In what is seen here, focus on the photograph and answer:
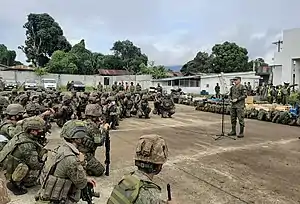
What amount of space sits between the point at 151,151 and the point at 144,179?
0.59 ft

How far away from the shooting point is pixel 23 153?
411 cm

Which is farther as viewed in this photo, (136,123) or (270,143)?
(136,123)

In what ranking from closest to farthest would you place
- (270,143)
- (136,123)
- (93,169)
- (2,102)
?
(93,169)
(2,102)
(270,143)
(136,123)

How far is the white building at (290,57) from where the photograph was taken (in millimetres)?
22891

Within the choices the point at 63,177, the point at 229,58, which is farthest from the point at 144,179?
the point at 229,58

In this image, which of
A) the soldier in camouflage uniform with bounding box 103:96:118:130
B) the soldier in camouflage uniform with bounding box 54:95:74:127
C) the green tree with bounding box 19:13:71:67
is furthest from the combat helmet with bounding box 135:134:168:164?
the green tree with bounding box 19:13:71:67

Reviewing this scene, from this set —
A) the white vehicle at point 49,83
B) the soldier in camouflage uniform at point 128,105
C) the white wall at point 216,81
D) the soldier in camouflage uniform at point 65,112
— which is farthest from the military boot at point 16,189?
the white wall at point 216,81

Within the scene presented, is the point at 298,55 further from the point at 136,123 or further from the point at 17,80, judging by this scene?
the point at 17,80

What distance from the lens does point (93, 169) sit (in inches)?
194

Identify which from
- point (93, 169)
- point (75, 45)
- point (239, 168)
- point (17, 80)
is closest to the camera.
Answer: point (93, 169)

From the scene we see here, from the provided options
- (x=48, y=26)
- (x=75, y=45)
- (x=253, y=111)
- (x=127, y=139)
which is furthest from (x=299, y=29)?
(x=48, y=26)

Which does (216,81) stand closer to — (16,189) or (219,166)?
(219,166)

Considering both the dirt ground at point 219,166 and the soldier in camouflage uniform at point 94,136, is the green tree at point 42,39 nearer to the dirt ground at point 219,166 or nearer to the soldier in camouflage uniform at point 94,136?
the dirt ground at point 219,166

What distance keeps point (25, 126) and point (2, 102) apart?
3.29 metres
